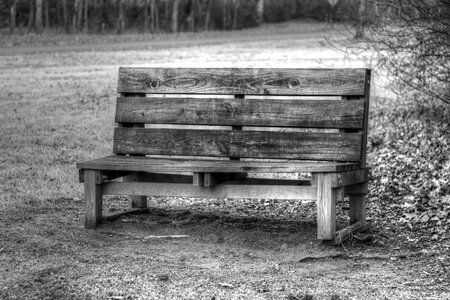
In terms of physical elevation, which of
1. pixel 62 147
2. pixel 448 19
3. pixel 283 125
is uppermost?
pixel 448 19

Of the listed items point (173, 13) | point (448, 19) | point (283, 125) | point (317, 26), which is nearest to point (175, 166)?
point (283, 125)

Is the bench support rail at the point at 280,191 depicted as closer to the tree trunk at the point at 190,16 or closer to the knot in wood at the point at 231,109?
the knot in wood at the point at 231,109

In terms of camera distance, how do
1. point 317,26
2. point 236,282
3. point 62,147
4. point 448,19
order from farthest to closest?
point 317,26 → point 62,147 → point 448,19 → point 236,282

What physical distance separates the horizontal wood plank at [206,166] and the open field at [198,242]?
57 cm

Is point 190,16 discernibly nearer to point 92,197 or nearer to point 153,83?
point 153,83

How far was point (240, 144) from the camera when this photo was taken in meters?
6.60

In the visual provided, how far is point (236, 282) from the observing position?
16.6 feet

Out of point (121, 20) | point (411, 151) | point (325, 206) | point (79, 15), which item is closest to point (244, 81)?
point (325, 206)

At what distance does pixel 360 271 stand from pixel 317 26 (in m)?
44.5

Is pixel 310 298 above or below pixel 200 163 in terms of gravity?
below

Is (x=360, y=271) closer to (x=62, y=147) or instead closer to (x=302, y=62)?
(x=62, y=147)

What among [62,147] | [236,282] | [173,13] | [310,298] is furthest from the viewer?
[173,13]

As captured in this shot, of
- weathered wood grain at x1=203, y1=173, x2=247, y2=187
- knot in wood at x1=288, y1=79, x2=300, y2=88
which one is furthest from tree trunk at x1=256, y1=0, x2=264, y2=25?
knot in wood at x1=288, y1=79, x2=300, y2=88

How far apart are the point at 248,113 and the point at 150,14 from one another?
41120mm
